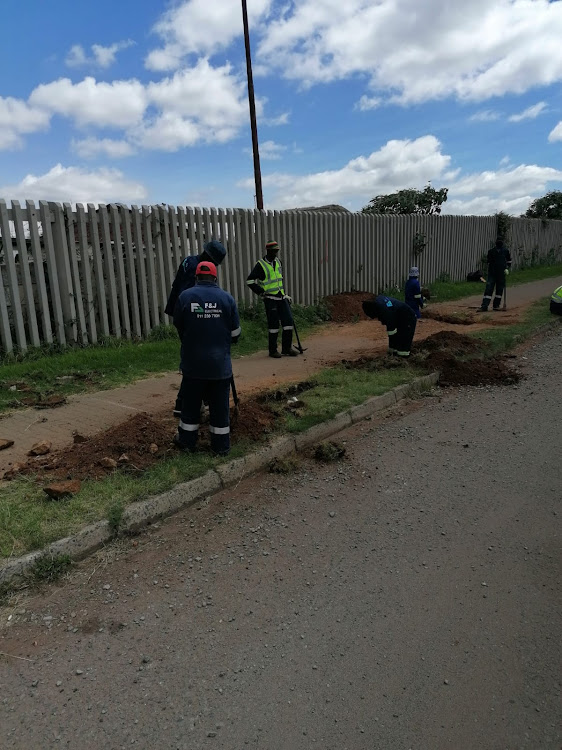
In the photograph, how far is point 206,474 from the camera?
14.7 ft

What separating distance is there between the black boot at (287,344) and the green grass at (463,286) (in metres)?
9.31

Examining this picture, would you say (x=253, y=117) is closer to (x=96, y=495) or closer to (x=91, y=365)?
(x=91, y=365)

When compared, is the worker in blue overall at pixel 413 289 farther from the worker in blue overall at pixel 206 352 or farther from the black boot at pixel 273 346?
the worker in blue overall at pixel 206 352

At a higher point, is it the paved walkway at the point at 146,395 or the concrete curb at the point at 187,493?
the paved walkway at the point at 146,395

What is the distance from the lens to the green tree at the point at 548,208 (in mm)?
42125

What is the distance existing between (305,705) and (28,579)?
6.20 feet

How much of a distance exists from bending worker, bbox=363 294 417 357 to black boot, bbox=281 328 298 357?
5.19 ft

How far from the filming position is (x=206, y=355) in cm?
468

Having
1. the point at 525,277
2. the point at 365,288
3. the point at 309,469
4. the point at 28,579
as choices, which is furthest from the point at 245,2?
the point at 28,579

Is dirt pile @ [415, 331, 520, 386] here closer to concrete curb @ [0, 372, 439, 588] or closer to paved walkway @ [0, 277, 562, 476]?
paved walkway @ [0, 277, 562, 476]

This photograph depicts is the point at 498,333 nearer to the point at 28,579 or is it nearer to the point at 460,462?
the point at 460,462

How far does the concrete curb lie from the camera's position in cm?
341

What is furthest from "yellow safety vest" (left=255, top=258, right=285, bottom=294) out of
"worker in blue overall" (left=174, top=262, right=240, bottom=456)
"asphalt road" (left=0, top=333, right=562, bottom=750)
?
"asphalt road" (left=0, top=333, right=562, bottom=750)

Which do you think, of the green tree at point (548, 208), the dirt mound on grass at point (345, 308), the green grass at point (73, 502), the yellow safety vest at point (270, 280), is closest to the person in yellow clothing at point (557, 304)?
the dirt mound on grass at point (345, 308)
